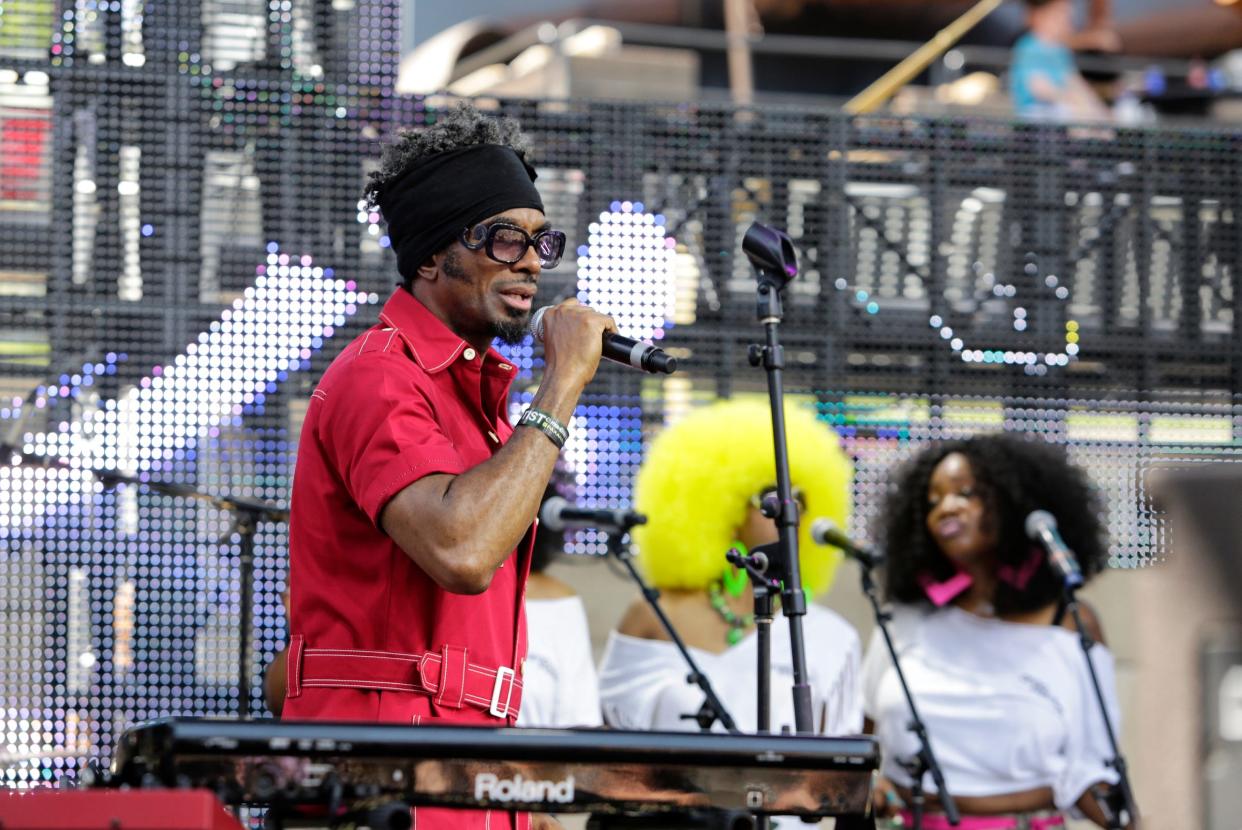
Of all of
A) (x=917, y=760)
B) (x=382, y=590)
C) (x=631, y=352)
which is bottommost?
(x=917, y=760)

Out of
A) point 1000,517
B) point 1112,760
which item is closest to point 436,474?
point 1112,760

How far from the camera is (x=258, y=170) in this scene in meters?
7.32

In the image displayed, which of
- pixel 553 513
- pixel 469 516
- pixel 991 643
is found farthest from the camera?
pixel 991 643

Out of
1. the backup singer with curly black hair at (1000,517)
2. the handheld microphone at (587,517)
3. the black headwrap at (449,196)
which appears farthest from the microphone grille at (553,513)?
the black headwrap at (449,196)

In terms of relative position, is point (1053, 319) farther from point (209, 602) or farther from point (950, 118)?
point (209, 602)

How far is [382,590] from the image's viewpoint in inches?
111

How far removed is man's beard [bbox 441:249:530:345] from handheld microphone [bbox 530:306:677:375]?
3 centimetres

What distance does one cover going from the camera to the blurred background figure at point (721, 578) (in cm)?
583

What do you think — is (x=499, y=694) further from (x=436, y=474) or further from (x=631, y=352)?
(x=631, y=352)

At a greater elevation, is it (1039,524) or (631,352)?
(631,352)

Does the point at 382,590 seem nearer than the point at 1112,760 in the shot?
Yes

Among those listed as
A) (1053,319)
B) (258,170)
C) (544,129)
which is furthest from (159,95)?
(1053,319)

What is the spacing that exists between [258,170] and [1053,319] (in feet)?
12.7

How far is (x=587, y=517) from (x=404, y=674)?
228 centimetres
